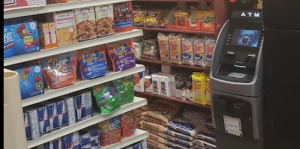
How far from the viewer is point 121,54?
3066 mm

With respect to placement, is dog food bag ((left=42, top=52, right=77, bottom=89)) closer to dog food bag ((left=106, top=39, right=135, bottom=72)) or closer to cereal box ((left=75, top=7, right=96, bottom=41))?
cereal box ((left=75, top=7, right=96, bottom=41))

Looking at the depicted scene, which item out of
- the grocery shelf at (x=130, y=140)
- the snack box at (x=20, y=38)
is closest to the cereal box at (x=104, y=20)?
the snack box at (x=20, y=38)

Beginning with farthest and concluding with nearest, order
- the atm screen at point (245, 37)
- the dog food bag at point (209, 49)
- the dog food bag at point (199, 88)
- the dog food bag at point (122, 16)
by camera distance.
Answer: the dog food bag at point (199, 88), the dog food bag at point (209, 49), the atm screen at point (245, 37), the dog food bag at point (122, 16)

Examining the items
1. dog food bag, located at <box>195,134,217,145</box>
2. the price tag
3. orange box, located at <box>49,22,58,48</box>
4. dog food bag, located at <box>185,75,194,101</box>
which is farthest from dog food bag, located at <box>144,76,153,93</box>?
orange box, located at <box>49,22,58,48</box>

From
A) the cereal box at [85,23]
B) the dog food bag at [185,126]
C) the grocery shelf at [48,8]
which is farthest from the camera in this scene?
the dog food bag at [185,126]

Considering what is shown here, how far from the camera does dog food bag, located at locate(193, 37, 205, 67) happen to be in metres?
3.94

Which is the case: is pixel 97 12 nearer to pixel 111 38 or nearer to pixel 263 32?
pixel 111 38

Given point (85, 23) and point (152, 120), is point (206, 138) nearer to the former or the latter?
point (152, 120)

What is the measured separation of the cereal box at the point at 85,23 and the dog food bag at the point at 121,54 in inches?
8.1

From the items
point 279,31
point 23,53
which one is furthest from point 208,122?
point 23,53

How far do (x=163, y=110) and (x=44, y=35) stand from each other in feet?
7.26

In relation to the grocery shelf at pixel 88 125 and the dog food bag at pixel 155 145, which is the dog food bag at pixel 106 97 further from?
the dog food bag at pixel 155 145

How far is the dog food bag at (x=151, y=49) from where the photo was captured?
4.45m

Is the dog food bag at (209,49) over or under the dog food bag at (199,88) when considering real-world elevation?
over
